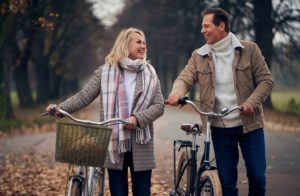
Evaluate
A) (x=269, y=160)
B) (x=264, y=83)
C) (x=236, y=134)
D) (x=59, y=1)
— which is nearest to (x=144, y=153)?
(x=236, y=134)

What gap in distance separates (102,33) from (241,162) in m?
35.1

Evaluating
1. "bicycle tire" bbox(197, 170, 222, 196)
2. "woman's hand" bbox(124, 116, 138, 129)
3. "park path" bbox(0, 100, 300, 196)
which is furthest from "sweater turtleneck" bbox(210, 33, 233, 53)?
"park path" bbox(0, 100, 300, 196)

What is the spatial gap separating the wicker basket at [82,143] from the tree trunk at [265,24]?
21.8 meters

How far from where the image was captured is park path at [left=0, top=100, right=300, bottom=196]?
8834mm

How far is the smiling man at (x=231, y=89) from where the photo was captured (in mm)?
5480

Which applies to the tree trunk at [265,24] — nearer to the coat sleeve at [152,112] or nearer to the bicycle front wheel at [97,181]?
the coat sleeve at [152,112]

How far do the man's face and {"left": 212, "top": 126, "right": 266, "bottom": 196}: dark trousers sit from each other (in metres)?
0.84

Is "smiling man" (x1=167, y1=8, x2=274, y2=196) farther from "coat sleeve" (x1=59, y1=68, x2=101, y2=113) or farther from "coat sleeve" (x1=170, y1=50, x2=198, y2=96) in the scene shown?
"coat sleeve" (x1=59, y1=68, x2=101, y2=113)

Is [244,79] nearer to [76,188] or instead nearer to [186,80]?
[186,80]

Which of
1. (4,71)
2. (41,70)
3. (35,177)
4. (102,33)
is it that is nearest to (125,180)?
(35,177)

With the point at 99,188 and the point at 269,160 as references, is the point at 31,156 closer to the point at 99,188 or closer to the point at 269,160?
the point at 269,160

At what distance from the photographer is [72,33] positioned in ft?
122

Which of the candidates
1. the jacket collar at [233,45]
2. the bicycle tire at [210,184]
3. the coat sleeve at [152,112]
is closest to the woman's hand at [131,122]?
the coat sleeve at [152,112]

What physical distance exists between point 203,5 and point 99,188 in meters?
25.5
